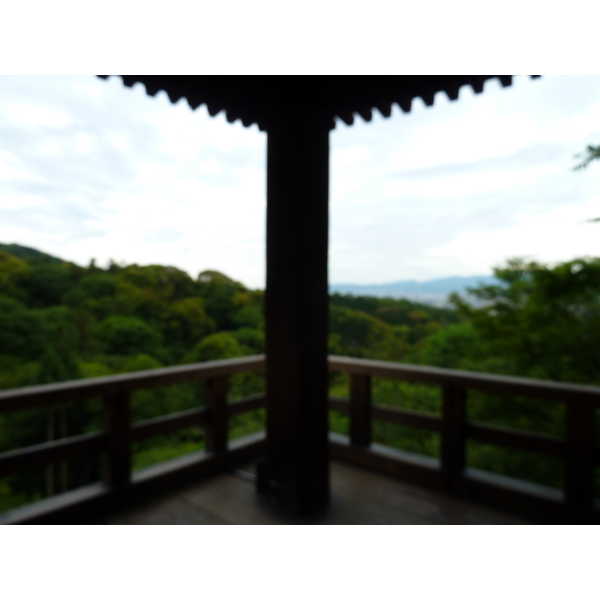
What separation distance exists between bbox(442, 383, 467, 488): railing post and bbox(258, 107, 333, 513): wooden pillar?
0.74 metres

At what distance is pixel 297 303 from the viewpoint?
1888mm

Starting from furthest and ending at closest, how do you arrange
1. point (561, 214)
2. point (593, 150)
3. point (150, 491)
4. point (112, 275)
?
Answer: point (112, 275) < point (561, 214) < point (593, 150) < point (150, 491)

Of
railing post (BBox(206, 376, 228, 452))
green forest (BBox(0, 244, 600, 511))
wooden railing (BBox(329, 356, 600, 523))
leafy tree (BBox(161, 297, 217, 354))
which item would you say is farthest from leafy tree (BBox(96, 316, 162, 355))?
wooden railing (BBox(329, 356, 600, 523))

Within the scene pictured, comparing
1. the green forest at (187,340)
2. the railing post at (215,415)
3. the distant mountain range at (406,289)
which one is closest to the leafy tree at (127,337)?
the green forest at (187,340)

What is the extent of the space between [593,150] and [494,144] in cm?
466

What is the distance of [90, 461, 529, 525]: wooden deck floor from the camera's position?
6.28 ft

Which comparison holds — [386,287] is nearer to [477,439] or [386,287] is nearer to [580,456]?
[477,439]

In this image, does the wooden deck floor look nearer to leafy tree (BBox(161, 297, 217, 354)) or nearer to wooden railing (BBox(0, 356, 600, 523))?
wooden railing (BBox(0, 356, 600, 523))

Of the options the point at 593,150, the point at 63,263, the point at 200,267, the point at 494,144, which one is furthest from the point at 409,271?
the point at 63,263

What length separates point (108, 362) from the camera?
40.8 ft

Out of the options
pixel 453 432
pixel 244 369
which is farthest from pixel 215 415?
pixel 453 432

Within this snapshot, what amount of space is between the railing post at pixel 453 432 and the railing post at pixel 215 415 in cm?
133

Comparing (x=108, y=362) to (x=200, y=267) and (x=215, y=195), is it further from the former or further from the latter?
(x=215, y=195)

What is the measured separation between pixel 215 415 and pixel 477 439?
60.1 inches
